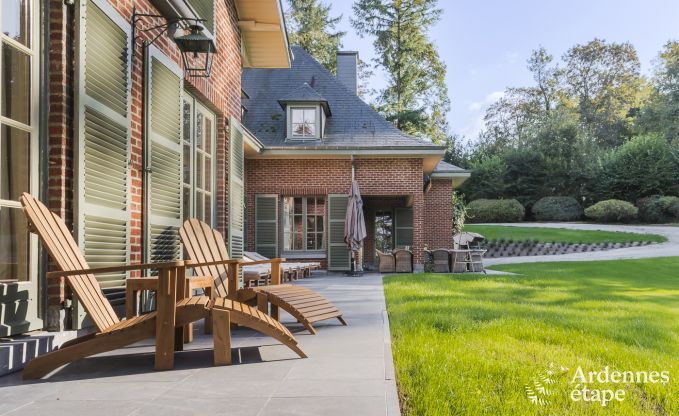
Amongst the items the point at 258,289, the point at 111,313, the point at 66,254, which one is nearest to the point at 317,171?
the point at 258,289

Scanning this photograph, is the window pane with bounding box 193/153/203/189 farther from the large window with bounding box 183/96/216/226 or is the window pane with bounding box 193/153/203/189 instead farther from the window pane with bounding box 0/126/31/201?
the window pane with bounding box 0/126/31/201

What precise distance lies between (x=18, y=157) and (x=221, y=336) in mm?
1691

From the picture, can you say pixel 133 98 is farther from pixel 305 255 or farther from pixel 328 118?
pixel 328 118

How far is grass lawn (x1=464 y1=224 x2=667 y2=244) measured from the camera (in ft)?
80.8

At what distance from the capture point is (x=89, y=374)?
11.6 feet

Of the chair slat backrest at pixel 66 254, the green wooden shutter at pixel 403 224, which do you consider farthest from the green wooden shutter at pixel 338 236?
the chair slat backrest at pixel 66 254

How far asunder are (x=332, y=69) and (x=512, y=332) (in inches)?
1071

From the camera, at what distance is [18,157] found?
3740 millimetres

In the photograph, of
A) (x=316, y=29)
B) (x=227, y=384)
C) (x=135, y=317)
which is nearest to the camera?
(x=227, y=384)

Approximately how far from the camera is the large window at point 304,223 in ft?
Result: 51.5

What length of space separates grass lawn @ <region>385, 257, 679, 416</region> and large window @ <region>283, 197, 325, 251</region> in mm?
6911

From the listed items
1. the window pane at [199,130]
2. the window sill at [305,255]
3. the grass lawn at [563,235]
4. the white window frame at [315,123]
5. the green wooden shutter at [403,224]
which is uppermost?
the white window frame at [315,123]

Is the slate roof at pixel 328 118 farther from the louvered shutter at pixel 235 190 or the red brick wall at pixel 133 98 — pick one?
the red brick wall at pixel 133 98

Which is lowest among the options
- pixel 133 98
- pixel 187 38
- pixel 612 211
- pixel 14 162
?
pixel 14 162
